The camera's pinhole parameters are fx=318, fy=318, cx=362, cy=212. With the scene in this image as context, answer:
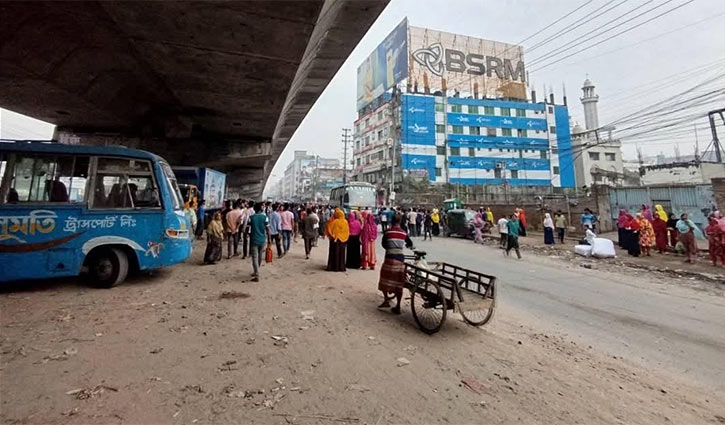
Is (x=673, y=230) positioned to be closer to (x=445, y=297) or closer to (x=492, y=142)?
(x=445, y=297)

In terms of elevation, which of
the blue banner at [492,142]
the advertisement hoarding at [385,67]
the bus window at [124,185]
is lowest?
A: the bus window at [124,185]

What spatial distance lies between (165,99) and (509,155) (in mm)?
53515

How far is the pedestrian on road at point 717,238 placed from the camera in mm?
9438

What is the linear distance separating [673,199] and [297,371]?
2010 centimetres

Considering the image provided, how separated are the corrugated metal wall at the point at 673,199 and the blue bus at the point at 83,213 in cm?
2057

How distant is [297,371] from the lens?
10.7ft

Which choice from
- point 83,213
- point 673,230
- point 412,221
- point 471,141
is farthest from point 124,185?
point 471,141

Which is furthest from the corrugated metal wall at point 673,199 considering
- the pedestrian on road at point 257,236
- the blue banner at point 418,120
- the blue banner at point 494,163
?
the blue banner at point 494,163

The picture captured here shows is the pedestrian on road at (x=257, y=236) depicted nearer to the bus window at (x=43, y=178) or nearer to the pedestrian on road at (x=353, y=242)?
the pedestrian on road at (x=353, y=242)

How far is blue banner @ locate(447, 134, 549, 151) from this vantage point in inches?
2012

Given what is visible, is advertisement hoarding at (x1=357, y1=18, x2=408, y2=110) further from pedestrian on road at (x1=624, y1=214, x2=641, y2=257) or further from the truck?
pedestrian on road at (x1=624, y1=214, x2=641, y2=257)

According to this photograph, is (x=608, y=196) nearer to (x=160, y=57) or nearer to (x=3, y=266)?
(x=160, y=57)

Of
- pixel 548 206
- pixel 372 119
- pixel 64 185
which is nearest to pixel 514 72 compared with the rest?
pixel 372 119

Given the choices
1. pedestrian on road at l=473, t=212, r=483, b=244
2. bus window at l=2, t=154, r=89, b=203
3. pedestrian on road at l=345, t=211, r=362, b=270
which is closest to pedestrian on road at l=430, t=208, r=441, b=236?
pedestrian on road at l=473, t=212, r=483, b=244
